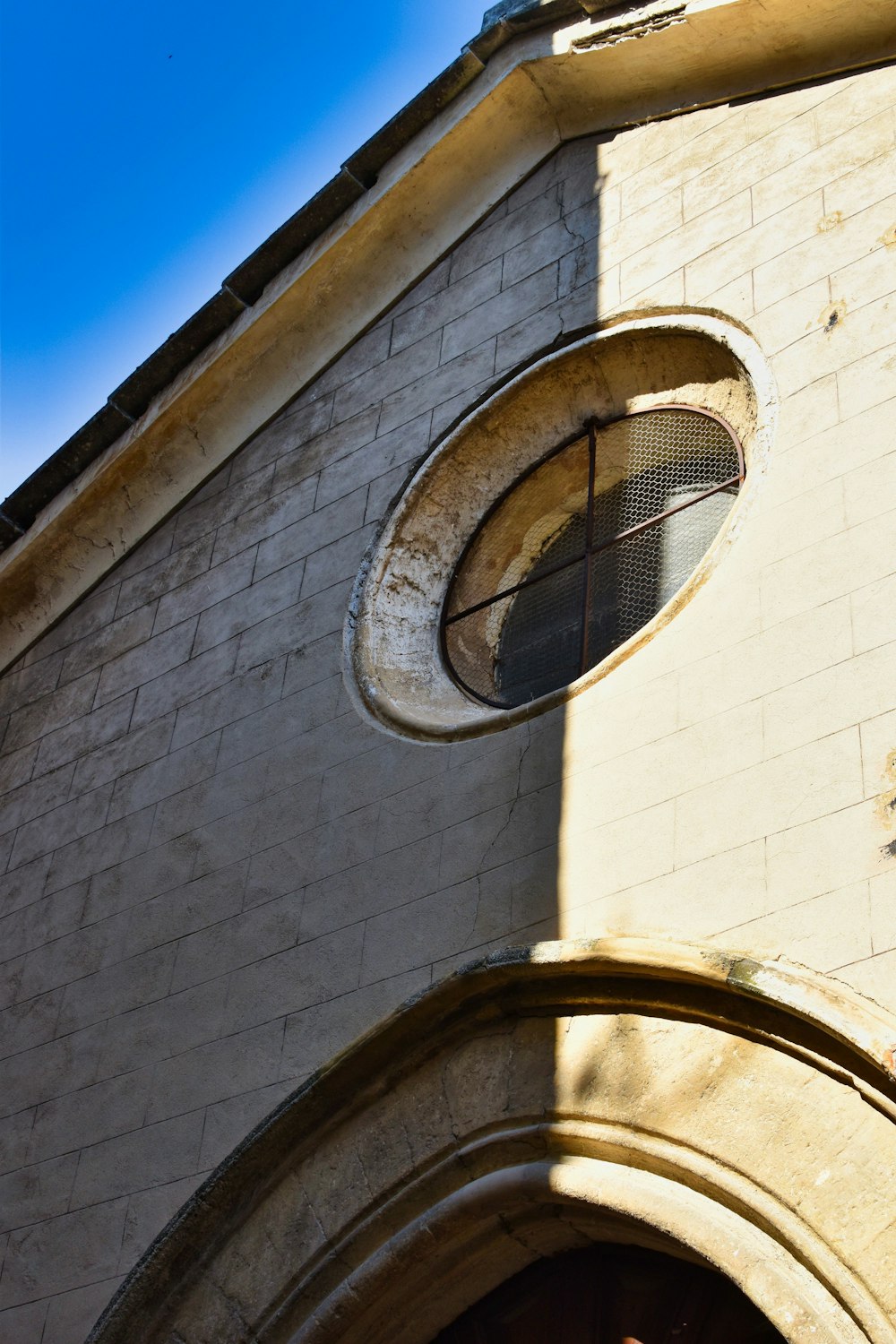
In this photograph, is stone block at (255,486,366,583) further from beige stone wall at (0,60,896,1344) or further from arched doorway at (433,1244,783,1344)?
arched doorway at (433,1244,783,1344)

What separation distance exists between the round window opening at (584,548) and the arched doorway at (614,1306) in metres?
1.88

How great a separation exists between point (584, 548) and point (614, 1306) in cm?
264

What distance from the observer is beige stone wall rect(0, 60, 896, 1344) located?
13.7ft

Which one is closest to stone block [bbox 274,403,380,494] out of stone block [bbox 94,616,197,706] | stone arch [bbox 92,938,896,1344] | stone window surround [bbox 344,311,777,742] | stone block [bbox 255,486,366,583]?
stone block [bbox 255,486,366,583]

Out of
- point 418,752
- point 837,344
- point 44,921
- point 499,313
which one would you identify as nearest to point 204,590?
point 44,921

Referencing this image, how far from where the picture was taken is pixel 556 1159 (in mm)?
3977

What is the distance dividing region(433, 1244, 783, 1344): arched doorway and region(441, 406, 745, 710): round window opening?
6.16 ft

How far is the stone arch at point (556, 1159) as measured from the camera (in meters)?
3.41

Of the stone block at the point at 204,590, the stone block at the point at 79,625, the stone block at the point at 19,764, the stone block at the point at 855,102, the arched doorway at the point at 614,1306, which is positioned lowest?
the arched doorway at the point at 614,1306

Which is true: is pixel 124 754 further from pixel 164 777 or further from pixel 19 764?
pixel 19 764

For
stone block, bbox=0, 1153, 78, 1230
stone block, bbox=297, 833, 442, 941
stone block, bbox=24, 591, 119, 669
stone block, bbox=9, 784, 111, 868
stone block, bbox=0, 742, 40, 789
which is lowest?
stone block, bbox=0, 1153, 78, 1230

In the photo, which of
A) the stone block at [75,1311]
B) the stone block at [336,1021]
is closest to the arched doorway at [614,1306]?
the stone block at [336,1021]

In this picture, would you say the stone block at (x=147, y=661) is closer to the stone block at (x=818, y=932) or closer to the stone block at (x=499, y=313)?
the stone block at (x=499, y=313)

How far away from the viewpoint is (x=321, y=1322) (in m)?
4.15
